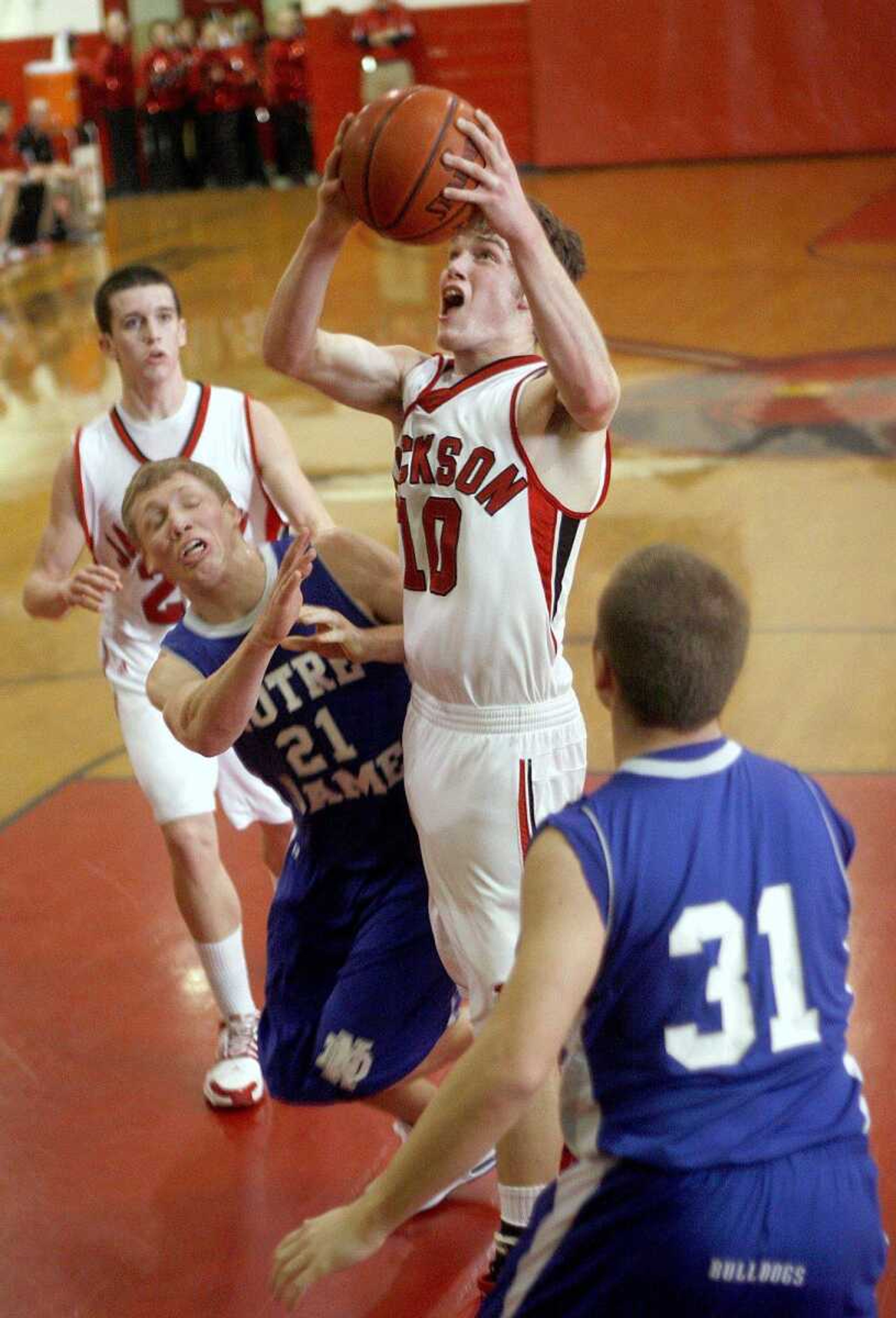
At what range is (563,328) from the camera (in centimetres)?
317

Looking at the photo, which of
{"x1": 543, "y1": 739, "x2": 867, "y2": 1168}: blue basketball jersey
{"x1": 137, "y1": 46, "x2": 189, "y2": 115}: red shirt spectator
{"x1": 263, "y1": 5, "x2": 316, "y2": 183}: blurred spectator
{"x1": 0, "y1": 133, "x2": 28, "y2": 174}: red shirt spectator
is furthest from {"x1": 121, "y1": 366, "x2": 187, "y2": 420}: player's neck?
{"x1": 0, "y1": 133, "x2": 28, "y2": 174}: red shirt spectator

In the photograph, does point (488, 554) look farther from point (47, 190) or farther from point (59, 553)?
point (47, 190)

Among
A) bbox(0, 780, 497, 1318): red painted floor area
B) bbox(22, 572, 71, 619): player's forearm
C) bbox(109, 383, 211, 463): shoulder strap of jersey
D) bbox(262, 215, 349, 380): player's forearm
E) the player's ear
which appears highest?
bbox(262, 215, 349, 380): player's forearm

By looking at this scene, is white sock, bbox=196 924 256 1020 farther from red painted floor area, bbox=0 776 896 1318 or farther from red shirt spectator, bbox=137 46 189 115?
red shirt spectator, bbox=137 46 189 115

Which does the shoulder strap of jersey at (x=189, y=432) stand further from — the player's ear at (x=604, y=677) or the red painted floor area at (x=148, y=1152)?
the player's ear at (x=604, y=677)

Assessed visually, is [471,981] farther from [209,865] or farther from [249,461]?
[249,461]

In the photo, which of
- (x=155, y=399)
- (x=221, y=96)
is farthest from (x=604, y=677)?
(x=221, y=96)

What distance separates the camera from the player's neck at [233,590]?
3.75 metres

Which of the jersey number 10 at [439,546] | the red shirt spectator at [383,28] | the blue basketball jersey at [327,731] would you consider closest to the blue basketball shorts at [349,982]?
the blue basketball jersey at [327,731]

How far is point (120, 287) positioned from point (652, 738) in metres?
2.96

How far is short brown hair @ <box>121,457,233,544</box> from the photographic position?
373 centimetres

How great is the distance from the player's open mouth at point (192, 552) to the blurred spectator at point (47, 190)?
56.3 feet

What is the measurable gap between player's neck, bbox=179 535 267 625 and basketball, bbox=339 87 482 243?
795 millimetres

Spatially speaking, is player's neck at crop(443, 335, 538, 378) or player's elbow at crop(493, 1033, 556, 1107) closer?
player's elbow at crop(493, 1033, 556, 1107)
